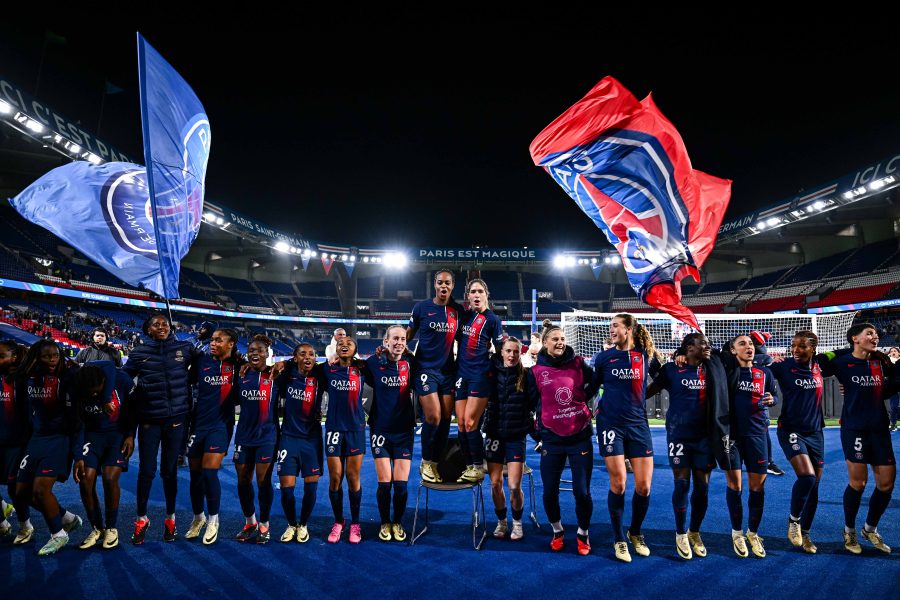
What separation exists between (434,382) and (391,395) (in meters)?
0.47

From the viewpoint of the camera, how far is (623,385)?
183 inches

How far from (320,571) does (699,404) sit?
12.1ft

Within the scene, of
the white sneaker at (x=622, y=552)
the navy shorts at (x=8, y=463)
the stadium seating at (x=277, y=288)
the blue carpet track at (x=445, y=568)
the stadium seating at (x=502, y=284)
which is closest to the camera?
the blue carpet track at (x=445, y=568)

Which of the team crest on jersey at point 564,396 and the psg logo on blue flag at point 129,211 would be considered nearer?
the team crest on jersey at point 564,396

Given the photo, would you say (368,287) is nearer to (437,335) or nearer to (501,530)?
(437,335)

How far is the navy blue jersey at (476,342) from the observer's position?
15.9 ft

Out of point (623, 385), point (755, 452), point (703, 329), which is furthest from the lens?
point (703, 329)

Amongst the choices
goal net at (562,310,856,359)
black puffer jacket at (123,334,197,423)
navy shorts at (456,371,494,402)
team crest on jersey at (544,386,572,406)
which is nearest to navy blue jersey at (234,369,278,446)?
black puffer jacket at (123,334,197,423)

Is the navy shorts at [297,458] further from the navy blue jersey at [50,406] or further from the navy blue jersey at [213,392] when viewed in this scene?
the navy blue jersey at [50,406]

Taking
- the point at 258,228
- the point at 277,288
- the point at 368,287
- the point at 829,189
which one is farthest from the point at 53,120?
the point at 829,189

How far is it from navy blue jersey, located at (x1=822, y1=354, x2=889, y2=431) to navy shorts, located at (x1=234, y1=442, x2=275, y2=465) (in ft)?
18.3

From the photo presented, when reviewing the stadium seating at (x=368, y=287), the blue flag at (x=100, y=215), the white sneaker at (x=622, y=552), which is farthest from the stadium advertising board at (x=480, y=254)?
the white sneaker at (x=622, y=552)

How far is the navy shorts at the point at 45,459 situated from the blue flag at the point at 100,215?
5.53 ft

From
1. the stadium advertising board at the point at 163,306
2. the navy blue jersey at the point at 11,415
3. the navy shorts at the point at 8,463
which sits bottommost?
the navy shorts at the point at 8,463
